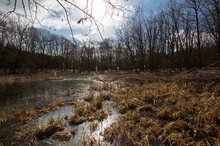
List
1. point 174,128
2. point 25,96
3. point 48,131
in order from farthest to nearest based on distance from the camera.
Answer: point 25,96 < point 48,131 < point 174,128

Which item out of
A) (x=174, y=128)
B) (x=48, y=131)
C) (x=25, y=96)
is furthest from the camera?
(x=25, y=96)

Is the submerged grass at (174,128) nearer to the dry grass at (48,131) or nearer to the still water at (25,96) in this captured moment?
the dry grass at (48,131)

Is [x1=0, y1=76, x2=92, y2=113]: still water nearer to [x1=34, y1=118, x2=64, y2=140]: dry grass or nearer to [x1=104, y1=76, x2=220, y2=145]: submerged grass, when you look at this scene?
[x1=34, y1=118, x2=64, y2=140]: dry grass

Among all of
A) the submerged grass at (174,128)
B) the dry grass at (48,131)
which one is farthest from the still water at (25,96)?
the submerged grass at (174,128)

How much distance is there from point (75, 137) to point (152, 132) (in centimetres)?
197

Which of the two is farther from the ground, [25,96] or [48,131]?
[25,96]

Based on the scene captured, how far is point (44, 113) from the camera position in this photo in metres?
8.46

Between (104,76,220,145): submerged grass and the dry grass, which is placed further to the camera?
the dry grass

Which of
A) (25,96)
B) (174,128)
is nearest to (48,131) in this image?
(174,128)

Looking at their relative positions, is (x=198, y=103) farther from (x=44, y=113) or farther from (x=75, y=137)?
(x=44, y=113)

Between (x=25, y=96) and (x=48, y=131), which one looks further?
(x=25, y=96)

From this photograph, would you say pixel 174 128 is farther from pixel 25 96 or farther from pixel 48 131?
pixel 25 96

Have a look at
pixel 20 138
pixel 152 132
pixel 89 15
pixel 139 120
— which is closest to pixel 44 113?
pixel 20 138

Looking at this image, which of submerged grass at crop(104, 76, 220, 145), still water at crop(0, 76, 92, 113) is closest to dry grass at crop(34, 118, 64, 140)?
submerged grass at crop(104, 76, 220, 145)
